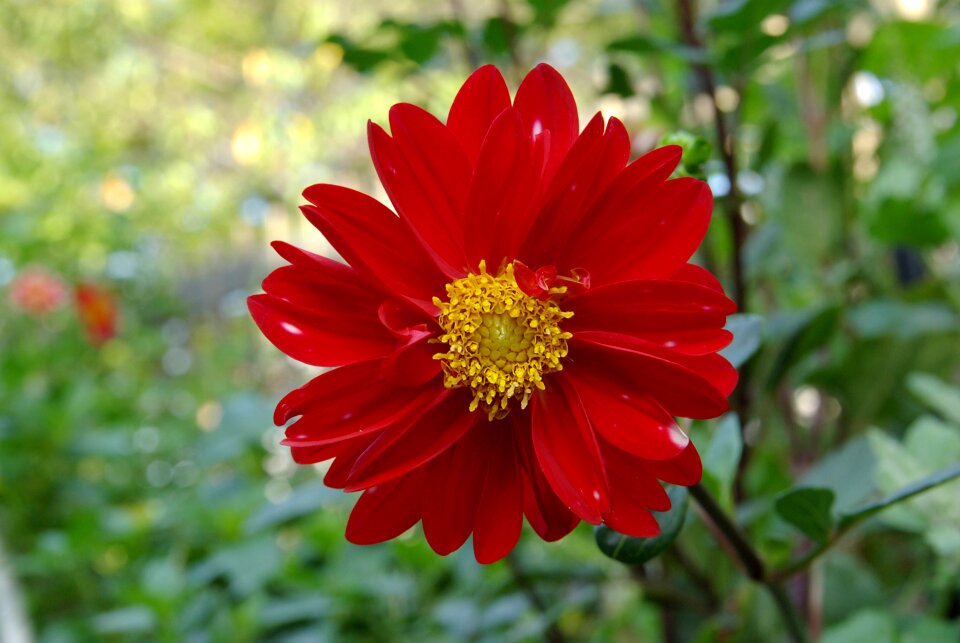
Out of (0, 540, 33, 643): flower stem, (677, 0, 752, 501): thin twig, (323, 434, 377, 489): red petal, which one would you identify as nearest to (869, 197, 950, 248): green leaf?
(677, 0, 752, 501): thin twig

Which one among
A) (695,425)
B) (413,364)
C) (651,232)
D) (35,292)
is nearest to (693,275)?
(651,232)

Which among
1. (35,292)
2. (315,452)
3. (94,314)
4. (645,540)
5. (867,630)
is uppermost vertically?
(35,292)

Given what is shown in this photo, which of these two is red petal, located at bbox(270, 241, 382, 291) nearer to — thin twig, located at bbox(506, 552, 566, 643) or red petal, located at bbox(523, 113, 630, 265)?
red petal, located at bbox(523, 113, 630, 265)

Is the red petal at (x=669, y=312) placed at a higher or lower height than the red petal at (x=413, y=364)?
lower

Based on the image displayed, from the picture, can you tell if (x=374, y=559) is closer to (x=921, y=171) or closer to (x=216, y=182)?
(x=921, y=171)

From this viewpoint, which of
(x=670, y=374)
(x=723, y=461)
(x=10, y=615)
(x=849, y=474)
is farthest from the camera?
(x=10, y=615)

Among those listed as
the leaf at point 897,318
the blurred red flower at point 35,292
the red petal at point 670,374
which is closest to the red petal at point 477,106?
the red petal at point 670,374

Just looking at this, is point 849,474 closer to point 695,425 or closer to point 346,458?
point 695,425

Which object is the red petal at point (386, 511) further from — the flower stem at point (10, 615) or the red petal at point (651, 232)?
the flower stem at point (10, 615)
